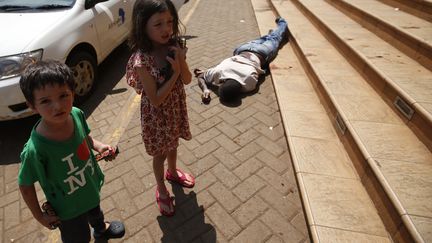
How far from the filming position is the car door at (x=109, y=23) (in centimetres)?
430

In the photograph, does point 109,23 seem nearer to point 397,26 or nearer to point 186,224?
point 186,224

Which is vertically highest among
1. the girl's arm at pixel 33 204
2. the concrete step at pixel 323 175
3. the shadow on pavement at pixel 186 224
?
the girl's arm at pixel 33 204

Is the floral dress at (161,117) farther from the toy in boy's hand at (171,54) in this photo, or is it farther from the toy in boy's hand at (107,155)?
the toy in boy's hand at (107,155)

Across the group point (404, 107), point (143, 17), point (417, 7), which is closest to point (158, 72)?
point (143, 17)

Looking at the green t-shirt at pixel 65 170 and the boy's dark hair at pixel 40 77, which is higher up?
the boy's dark hair at pixel 40 77

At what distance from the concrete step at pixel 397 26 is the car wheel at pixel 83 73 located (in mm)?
4697

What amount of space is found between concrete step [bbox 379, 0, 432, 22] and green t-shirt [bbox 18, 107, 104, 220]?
541 centimetres

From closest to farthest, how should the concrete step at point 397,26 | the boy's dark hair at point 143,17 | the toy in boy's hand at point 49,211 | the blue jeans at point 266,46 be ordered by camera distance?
the toy in boy's hand at point 49,211 < the boy's dark hair at point 143,17 < the concrete step at point 397,26 < the blue jeans at point 266,46

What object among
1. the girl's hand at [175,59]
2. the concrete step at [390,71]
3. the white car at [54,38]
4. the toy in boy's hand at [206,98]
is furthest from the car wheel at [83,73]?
the concrete step at [390,71]

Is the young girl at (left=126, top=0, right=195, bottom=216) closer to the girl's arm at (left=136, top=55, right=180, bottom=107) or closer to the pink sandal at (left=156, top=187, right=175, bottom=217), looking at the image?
the girl's arm at (left=136, top=55, right=180, bottom=107)

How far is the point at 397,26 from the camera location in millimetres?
4125

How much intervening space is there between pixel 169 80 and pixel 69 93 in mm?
638

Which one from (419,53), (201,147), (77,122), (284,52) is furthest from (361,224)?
(284,52)

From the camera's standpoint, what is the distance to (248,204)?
258 centimetres
